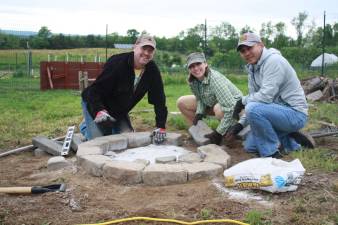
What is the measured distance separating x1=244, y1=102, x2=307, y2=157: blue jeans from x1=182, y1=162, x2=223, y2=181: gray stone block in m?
0.67

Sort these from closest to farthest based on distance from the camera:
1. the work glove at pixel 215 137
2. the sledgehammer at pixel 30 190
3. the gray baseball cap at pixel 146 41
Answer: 1. the sledgehammer at pixel 30 190
2. the gray baseball cap at pixel 146 41
3. the work glove at pixel 215 137

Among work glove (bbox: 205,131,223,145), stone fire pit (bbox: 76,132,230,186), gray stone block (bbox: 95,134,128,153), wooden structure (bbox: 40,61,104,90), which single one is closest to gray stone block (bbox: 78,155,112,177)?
stone fire pit (bbox: 76,132,230,186)

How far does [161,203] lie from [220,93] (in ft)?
6.65

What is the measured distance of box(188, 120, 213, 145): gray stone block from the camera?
529cm

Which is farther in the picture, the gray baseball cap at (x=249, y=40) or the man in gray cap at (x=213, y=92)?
the man in gray cap at (x=213, y=92)

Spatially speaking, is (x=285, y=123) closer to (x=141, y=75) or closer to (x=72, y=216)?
(x=141, y=75)

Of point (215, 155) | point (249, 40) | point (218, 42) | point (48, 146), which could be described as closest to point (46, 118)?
point (48, 146)

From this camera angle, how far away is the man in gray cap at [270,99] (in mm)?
4574

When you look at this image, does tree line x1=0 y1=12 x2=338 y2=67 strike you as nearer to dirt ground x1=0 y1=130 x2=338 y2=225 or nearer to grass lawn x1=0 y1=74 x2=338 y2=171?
grass lawn x1=0 y1=74 x2=338 y2=171

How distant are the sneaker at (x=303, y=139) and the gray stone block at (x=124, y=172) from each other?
189cm

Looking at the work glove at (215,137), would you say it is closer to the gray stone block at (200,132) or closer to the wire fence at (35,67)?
the gray stone block at (200,132)

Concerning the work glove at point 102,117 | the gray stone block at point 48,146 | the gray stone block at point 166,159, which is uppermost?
the work glove at point 102,117

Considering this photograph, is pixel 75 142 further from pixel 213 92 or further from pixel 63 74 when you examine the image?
pixel 63 74

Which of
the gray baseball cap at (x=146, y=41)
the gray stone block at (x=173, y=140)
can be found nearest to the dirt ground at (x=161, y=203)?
the gray stone block at (x=173, y=140)
